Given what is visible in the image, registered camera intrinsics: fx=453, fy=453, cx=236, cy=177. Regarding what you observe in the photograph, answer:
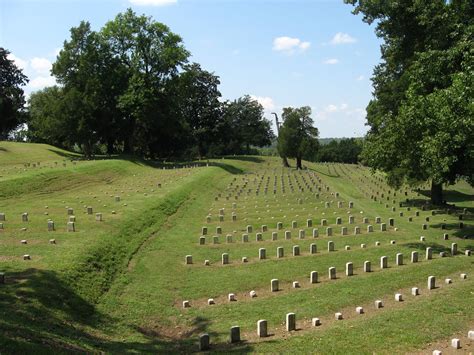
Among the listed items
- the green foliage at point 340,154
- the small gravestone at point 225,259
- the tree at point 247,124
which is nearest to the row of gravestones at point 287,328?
the small gravestone at point 225,259

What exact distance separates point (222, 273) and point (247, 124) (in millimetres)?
71190

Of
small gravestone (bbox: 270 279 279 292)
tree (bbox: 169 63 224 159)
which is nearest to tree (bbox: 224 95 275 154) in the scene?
tree (bbox: 169 63 224 159)

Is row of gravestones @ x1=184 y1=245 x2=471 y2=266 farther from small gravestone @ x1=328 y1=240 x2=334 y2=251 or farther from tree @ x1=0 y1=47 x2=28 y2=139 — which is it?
tree @ x1=0 y1=47 x2=28 y2=139

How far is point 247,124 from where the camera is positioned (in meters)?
85.1

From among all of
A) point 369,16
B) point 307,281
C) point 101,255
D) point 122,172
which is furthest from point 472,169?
point 122,172

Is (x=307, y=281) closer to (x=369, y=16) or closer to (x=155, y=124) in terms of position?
(x=369, y=16)

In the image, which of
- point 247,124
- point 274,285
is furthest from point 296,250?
point 247,124

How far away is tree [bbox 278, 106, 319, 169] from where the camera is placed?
184 ft

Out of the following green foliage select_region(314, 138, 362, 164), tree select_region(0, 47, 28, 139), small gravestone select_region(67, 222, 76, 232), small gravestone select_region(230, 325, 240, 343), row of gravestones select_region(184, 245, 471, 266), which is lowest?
small gravestone select_region(230, 325, 240, 343)

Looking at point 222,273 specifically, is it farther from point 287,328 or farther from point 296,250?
point 287,328

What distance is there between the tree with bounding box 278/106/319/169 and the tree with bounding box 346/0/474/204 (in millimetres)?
26015

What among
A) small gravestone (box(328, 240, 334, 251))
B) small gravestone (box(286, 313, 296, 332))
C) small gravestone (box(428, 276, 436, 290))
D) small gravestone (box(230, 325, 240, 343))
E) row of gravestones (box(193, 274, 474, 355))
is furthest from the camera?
small gravestone (box(328, 240, 334, 251))

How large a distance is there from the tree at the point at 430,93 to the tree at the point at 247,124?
54150 mm

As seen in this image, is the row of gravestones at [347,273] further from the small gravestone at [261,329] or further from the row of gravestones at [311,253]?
the small gravestone at [261,329]
